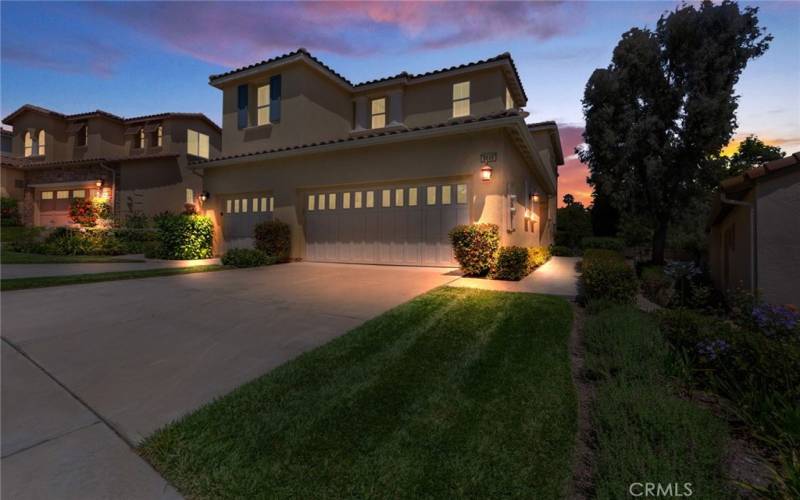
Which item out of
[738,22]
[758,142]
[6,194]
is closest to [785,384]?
[738,22]

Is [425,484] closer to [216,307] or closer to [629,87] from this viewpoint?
[216,307]

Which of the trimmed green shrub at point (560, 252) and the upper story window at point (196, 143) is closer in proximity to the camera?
the trimmed green shrub at point (560, 252)

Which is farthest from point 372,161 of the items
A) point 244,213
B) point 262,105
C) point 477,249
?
point 262,105

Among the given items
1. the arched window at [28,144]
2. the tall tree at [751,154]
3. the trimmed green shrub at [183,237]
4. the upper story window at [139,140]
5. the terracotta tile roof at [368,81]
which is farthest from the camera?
the tall tree at [751,154]

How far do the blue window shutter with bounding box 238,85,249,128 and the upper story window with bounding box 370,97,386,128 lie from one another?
5265 mm

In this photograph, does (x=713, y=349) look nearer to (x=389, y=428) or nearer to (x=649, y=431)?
(x=649, y=431)

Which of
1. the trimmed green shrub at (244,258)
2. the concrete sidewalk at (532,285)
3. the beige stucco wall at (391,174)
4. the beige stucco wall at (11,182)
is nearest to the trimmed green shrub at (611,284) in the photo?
the concrete sidewalk at (532,285)

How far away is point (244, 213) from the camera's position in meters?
13.1

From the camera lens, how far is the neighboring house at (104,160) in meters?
20.3

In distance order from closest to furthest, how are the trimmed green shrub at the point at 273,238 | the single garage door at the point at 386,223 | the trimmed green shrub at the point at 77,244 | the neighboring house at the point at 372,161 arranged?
the neighboring house at the point at 372,161 → the single garage door at the point at 386,223 → the trimmed green shrub at the point at 273,238 → the trimmed green shrub at the point at 77,244

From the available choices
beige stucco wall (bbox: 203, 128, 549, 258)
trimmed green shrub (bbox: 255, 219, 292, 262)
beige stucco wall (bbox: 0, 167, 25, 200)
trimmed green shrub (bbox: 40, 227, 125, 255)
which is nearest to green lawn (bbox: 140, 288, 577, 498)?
beige stucco wall (bbox: 203, 128, 549, 258)

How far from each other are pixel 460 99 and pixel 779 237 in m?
10.6

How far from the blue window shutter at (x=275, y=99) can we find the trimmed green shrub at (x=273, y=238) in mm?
4843

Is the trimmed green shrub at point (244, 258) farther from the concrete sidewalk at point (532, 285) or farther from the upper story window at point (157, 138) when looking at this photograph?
the upper story window at point (157, 138)
